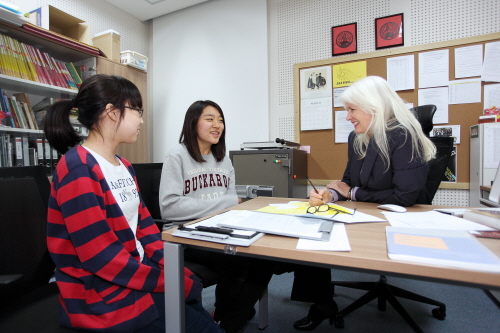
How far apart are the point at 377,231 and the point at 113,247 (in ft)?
2.33

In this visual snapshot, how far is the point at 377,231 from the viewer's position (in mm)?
742

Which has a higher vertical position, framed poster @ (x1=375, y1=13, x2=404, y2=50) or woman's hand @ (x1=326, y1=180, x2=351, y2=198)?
framed poster @ (x1=375, y1=13, x2=404, y2=50)

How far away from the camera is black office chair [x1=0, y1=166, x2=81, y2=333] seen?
0.79 metres

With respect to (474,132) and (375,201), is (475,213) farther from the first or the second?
(474,132)

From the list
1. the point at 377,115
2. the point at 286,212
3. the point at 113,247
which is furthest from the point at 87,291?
the point at 377,115

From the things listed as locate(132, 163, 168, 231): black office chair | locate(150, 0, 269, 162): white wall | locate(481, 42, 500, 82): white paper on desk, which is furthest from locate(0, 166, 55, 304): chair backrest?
locate(481, 42, 500, 82): white paper on desk

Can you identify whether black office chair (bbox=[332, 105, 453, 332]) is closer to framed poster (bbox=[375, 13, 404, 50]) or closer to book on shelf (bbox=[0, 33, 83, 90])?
framed poster (bbox=[375, 13, 404, 50])

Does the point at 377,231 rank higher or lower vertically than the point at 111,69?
lower

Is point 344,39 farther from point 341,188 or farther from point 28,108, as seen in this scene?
point 28,108

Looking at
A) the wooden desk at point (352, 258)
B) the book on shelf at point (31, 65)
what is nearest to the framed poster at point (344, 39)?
the wooden desk at point (352, 258)

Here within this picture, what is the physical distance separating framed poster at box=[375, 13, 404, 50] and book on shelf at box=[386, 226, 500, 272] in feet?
7.10

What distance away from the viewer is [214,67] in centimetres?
308

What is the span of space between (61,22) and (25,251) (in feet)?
7.68

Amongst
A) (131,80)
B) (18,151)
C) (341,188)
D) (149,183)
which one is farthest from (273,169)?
(18,151)
